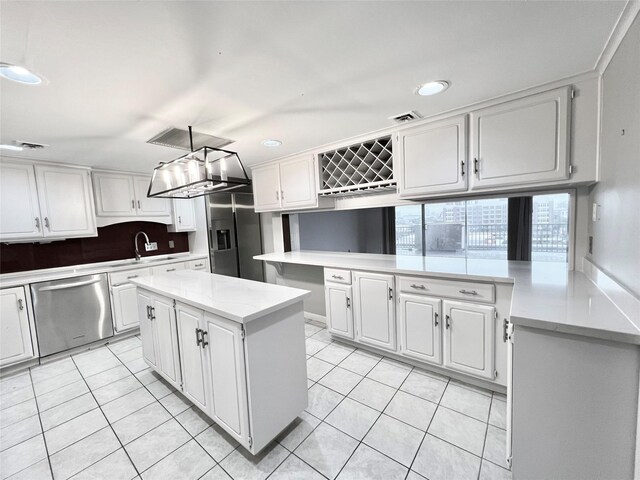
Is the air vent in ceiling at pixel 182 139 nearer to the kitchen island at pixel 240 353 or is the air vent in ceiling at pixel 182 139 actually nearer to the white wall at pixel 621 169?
the kitchen island at pixel 240 353

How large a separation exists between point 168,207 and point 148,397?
9.51 feet

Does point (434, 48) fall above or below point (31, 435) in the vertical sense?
above

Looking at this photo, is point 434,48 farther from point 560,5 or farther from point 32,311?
point 32,311

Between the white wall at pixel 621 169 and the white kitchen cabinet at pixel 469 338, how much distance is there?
75 cm

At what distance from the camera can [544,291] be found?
1.50m

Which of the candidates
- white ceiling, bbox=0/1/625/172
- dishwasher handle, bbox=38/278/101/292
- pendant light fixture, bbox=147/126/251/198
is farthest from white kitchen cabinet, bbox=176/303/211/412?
dishwasher handle, bbox=38/278/101/292

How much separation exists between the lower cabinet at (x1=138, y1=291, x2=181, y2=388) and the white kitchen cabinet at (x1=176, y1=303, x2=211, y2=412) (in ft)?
0.32

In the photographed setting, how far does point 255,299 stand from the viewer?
1.66 metres

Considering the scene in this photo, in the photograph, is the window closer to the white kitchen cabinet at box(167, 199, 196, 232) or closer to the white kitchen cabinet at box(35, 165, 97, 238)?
the white kitchen cabinet at box(167, 199, 196, 232)

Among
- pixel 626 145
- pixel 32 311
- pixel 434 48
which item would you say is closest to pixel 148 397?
pixel 32 311

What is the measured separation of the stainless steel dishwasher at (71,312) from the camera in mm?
2822

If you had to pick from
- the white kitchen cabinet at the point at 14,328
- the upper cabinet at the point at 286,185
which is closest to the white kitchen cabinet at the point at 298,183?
the upper cabinet at the point at 286,185

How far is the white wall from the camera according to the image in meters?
1.08

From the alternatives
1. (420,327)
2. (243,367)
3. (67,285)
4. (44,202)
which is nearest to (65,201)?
(44,202)
